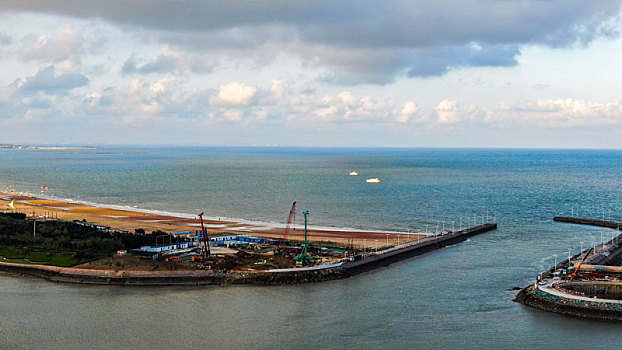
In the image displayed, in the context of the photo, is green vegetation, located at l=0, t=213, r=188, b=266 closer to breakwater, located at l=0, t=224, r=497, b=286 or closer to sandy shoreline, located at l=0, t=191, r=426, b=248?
breakwater, located at l=0, t=224, r=497, b=286

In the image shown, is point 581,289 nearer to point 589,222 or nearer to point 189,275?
point 189,275

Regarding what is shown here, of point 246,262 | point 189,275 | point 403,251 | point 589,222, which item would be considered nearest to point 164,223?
point 246,262

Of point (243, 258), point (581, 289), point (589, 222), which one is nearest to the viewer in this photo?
point (581, 289)

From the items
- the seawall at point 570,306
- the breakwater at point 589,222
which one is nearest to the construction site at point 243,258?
the seawall at point 570,306

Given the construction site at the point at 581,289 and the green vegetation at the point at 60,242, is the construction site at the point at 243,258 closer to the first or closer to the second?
the green vegetation at the point at 60,242

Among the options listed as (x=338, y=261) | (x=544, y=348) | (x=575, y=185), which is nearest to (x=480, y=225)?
(x=338, y=261)
